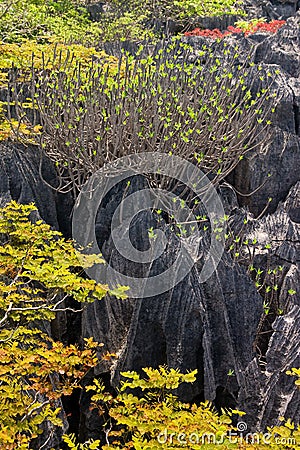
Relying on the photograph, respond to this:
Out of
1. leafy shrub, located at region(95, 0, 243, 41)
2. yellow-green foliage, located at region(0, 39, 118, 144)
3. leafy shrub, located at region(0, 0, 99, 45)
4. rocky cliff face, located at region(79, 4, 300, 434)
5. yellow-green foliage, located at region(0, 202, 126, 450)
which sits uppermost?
leafy shrub, located at region(95, 0, 243, 41)

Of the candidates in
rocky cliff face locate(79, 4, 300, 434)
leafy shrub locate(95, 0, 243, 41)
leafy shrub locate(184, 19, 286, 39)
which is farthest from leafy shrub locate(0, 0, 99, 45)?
rocky cliff face locate(79, 4, 300, 434)

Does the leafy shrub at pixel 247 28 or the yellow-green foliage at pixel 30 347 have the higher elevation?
the leafy shrub at pixel 247 28

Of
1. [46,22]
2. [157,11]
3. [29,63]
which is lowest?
[29,63]

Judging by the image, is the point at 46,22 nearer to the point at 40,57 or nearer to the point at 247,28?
the point at 40,57

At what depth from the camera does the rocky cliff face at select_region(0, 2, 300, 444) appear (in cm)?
408

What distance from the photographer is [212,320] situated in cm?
430
